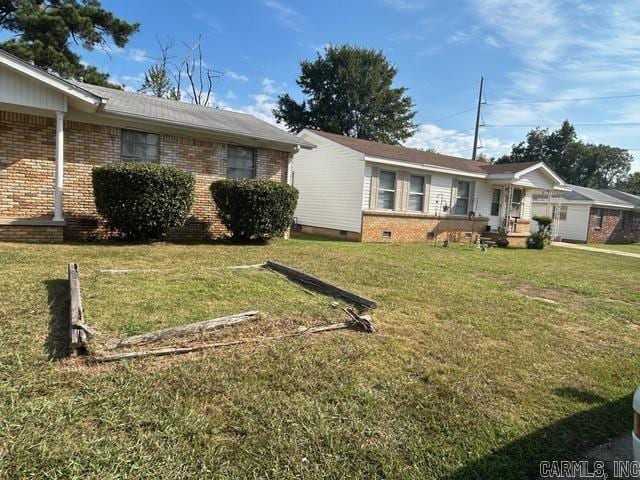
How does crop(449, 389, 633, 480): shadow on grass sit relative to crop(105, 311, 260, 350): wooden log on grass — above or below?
below

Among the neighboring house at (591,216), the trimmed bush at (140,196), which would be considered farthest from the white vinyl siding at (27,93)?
the neighboring house at (591,216)

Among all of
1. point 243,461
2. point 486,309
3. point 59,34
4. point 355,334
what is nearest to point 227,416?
point 243,461

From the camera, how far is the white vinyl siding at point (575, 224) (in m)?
25.3

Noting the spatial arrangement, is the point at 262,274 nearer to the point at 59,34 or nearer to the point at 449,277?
the point at 449,277

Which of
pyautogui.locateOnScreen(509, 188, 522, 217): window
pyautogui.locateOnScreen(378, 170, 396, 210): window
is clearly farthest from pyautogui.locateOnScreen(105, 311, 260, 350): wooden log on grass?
pyautogui.locateOnScreen(509, 188, 522, 217): window

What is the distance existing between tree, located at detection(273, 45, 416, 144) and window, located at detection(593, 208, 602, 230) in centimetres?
1746

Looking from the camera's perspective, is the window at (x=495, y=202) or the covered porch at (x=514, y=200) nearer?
the covered porch at (x=514, y=200)

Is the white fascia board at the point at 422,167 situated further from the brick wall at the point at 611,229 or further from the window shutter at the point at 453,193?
the brick wall at the point at 611,229

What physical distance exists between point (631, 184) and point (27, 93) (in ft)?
270

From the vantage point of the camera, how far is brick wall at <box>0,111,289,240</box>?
873 centimetres

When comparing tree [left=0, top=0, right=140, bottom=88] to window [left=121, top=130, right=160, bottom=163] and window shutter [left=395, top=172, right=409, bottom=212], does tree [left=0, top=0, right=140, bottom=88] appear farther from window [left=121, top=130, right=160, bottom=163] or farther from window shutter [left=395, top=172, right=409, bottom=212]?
window shutter [left=395, top=172, right=409, bottom=212]

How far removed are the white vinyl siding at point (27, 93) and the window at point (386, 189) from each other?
33.3 feet

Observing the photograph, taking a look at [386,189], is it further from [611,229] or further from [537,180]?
[611,229]

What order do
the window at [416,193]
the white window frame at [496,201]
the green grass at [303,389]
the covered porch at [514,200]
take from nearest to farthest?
the green grass at [303,389] → the window at [416,193] → the covered porch at [514,200] → the white window frame at [496,201]
